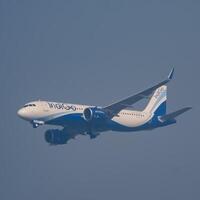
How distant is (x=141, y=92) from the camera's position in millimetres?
87062

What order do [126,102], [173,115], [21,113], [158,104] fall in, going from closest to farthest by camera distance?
1. [21,113]
2. [126,102]
3. [173,115]
4. [158,104]

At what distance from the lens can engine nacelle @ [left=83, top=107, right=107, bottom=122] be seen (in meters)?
88.4

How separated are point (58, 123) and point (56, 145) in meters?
7.23

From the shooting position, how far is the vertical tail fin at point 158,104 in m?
100

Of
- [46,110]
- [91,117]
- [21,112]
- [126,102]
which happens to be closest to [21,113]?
[21,112]

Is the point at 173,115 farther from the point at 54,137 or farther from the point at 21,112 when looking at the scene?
the point at 21,112

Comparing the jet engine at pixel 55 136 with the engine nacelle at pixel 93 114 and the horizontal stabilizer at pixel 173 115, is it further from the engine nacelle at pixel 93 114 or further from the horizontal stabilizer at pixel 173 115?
the horizontal stabilizer at pixel 173 115

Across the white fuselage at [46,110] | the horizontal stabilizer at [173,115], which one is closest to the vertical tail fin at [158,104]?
the horizontal stabilizer at [173,115]

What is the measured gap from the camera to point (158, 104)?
102188mm

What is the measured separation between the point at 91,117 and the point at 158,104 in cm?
1680

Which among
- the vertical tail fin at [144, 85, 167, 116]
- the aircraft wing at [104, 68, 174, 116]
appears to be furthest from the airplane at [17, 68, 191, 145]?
the vertical tail fin at [144, 85, 167, 116]

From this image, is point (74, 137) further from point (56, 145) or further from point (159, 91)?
point (159, 91)

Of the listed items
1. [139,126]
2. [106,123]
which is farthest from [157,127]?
[106,123]

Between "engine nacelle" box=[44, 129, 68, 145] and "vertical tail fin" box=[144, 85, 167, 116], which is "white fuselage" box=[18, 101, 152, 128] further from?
"vertical tail fin" box=[144, 85, 167, 116]
